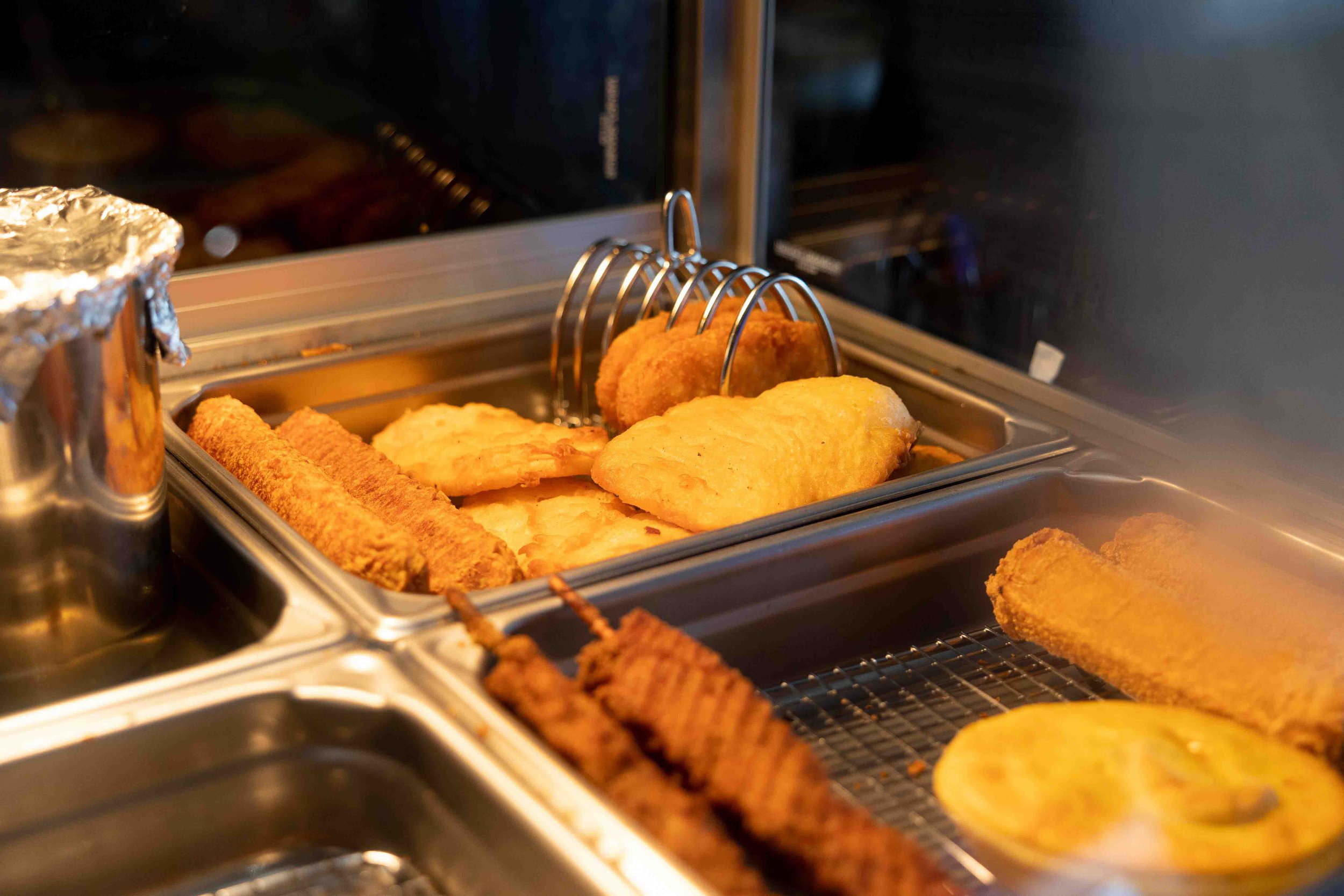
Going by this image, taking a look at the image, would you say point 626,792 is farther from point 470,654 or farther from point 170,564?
point 170,564

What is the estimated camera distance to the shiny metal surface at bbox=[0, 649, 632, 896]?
0.89m

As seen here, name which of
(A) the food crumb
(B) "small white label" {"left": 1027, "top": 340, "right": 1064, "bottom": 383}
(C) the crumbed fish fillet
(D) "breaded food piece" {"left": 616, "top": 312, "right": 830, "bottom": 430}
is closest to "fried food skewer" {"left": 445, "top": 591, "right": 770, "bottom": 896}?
(C) the crumbed fish fillet

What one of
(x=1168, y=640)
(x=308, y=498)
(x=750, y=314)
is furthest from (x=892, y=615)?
(x=308, y=498)

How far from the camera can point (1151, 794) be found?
0.87 metres

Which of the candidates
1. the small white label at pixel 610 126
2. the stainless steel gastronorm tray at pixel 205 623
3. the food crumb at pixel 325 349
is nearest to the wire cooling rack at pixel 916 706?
the stainless steel gastronorm tray at pixel 205 623

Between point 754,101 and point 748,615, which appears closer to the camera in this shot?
point 748,615

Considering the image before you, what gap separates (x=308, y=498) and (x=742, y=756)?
0.61 metres

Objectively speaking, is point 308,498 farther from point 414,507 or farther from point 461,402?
point 461,402

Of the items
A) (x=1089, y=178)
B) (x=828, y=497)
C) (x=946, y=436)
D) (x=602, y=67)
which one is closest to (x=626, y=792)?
(x=828, y=497)

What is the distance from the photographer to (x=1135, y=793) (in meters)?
0.87

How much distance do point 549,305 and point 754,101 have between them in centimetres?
47

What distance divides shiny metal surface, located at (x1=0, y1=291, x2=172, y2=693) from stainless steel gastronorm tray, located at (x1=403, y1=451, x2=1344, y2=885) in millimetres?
302

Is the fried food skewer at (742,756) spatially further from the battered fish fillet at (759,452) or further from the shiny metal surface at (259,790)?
the battered fish fillet at (759,452)

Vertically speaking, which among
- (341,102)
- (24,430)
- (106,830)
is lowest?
(106,830)
